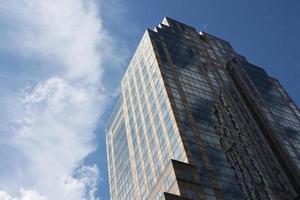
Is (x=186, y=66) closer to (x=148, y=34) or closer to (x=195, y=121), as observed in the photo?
(x=148, y=34)

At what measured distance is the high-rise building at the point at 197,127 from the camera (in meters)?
69.9

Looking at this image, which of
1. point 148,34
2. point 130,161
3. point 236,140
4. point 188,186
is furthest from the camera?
point 148,34

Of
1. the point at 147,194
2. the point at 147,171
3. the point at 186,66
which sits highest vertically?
the point at 186,66

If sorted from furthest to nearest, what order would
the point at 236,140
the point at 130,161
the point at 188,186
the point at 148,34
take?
the point at 148,34 → the point at 130,161 → the point at 236,140 → the point at 188,186

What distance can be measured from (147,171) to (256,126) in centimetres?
3081

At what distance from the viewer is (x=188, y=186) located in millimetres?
64000

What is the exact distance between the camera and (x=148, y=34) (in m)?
105

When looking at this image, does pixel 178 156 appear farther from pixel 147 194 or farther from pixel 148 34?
pixel 148 34

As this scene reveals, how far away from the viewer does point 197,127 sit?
76.9 metres

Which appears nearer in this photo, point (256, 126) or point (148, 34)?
point (256, 126)

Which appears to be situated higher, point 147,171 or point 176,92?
point 176,92

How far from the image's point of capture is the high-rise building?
69.9m

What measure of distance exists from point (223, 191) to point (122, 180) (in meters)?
32.8

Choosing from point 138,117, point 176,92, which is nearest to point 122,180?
point 138,117
